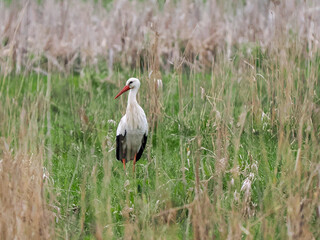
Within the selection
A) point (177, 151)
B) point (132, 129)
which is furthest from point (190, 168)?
point (132, 129)

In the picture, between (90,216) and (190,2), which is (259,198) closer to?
(90,216)

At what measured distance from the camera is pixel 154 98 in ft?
12.6

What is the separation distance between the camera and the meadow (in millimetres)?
2277

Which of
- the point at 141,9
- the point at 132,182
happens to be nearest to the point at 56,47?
the point at 141,9

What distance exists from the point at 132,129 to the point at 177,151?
13.5 inches

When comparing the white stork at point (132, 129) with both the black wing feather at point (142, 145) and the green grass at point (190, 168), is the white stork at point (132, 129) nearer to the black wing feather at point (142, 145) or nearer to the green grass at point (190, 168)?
the black wing feather at point (142, 145)

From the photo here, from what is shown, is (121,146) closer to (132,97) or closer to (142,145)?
(142,145)

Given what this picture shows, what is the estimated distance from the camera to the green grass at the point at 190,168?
94.5 inches

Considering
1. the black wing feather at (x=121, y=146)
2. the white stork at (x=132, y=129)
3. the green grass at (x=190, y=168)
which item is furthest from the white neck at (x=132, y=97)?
the black wing feather at (x=121, y=146)

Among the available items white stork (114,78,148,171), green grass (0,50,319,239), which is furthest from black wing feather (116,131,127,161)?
green grass (0,50,319,239)

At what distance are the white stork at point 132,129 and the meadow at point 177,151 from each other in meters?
0.10

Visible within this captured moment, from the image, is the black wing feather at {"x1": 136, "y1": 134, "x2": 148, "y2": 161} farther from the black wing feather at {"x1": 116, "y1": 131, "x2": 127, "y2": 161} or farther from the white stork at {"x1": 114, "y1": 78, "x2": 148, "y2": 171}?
the black wing feather at {"x1": 116, "y1": 131, "x2": 127, "y2": 161}

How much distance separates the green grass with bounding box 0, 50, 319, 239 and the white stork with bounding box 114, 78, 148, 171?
0.11 meters

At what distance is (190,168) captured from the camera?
11.0 ft
